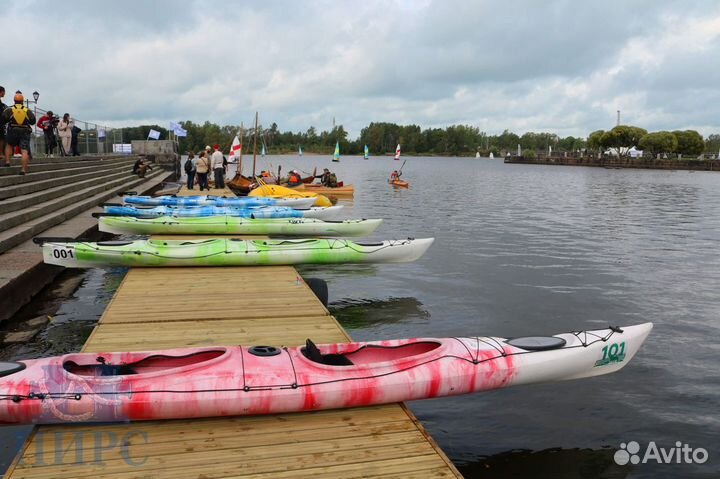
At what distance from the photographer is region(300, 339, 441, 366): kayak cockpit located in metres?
5.60

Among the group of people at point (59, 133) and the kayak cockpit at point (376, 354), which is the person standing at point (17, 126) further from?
the kayak cockpit at point (376, 354)

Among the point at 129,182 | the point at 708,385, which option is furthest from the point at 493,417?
the point at 129,182

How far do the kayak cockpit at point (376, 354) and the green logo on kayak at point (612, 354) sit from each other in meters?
1.96

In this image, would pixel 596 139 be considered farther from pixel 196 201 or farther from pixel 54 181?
pixel 54 181

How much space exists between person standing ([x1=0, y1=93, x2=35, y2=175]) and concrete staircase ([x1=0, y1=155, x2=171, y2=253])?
478mm

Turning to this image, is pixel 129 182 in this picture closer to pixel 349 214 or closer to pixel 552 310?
pixel 349 214

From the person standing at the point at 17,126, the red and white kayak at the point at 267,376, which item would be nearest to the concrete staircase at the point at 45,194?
the person standing at the point at 17,126

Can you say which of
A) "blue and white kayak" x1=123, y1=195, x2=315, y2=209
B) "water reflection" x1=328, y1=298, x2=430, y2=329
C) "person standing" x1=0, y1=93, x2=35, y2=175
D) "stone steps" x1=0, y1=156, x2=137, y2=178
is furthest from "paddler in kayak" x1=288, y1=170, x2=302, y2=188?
"water reflection" x1=328, y1=298, x2=430, y2=329

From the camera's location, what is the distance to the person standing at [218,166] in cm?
2575

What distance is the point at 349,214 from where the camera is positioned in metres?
26.7

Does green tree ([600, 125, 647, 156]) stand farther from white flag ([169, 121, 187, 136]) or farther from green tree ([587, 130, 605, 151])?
white flag ([169, 121, 187, 136])

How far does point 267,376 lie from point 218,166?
22.4m

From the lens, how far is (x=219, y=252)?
11.2m

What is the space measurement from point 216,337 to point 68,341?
10.9ft
